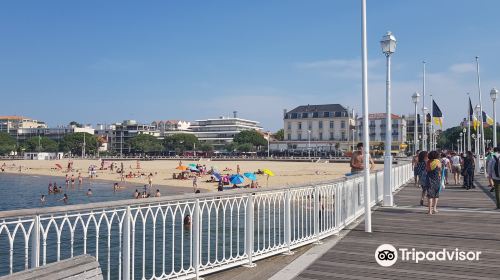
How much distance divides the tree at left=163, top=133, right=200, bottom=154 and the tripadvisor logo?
463 ft

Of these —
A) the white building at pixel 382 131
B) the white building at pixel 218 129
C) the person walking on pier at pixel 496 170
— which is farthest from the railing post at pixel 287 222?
the white building at pixel 218 129

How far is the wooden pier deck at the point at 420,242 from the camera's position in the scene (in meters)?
6.10

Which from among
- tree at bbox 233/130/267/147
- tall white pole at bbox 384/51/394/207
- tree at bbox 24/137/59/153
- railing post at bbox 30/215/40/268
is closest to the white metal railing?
railing post at bbox 30/215/40/268

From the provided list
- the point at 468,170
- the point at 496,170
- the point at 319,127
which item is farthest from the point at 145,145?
the point at 496,170

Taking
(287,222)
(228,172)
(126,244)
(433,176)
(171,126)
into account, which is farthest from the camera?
(171,126)

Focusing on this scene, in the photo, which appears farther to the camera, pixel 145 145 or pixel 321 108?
pixel 145 145

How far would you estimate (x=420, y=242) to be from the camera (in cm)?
813

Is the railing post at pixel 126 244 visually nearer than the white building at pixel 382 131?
Yes

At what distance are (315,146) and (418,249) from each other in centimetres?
11851

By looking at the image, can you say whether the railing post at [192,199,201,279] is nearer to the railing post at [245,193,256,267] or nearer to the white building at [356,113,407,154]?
the railing post at [245,193,256,267]

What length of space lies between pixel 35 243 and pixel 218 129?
173340 millimetres

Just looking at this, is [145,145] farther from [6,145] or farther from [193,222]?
[193,222]

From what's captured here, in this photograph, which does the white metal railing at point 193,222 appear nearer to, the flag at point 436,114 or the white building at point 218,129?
the flag at point 436,114

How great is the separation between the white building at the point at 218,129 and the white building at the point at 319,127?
145ft
